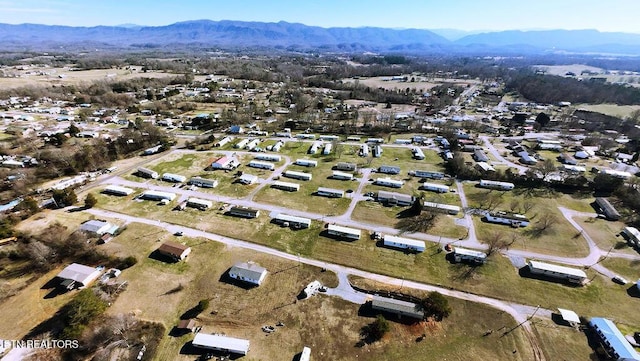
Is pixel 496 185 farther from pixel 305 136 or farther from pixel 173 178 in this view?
pixel 173 178

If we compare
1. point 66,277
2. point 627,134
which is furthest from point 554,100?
point 66,277

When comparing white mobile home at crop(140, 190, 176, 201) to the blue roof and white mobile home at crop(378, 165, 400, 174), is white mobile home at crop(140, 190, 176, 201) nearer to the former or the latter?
white mobile home at crop(378, 165, 400, 174)

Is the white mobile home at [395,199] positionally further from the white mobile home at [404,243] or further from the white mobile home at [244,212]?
the white mobile home at [244,212]

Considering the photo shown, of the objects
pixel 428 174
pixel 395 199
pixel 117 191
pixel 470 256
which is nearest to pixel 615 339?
pixel 470 256

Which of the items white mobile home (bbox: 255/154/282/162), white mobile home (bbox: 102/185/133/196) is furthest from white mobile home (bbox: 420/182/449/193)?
white mobile home (bbox: 102/185/133/196)

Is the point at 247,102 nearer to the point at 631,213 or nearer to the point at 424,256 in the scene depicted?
the point at 424,256

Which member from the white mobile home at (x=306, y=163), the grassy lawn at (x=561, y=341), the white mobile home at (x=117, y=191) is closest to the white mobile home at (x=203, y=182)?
the white mobile home at (x=117, y=191)
